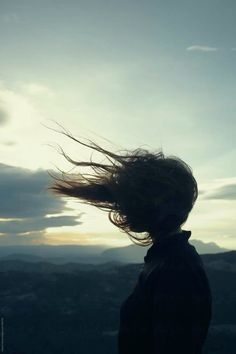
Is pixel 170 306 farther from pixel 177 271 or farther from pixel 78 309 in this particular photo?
pixel 78 309

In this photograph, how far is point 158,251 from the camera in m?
4.04

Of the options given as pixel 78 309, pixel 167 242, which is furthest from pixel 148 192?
pixel 78 309

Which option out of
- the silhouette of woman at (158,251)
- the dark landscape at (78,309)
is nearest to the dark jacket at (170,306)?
the silhouette of woman at (158,251)

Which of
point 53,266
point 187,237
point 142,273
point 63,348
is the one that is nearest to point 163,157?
point 187,237

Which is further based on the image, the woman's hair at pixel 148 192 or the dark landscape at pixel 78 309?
the dark landscape at pixel 78 309

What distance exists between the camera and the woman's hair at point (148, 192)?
4.10 m

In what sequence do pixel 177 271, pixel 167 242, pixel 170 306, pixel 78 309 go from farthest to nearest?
pixel 78 309
pixel 167 242
pixel 177 271
pixel 170 306

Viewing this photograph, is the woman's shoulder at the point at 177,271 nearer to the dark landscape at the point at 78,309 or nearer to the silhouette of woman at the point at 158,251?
the silhouette of woman at the point at 158,251

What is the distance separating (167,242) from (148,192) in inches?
17.5

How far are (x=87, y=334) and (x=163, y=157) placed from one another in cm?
4225

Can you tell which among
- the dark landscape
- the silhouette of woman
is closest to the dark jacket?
the silhouette of woman

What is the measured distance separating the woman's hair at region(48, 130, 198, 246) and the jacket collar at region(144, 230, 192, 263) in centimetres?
10

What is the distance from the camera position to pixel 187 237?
13.5 feet

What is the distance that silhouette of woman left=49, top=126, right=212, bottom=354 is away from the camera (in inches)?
139
